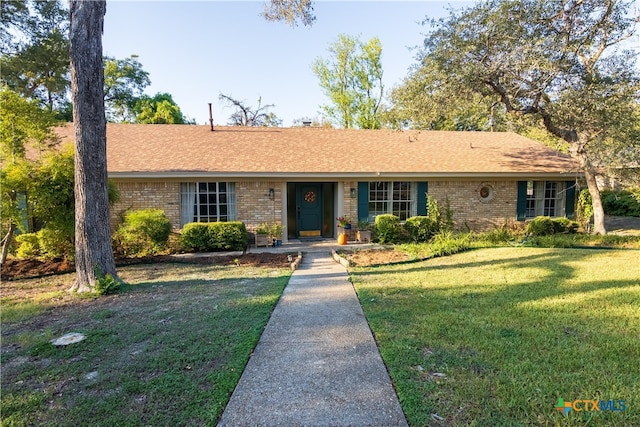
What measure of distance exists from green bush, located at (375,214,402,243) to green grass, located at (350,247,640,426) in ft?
12.7

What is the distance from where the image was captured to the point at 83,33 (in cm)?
567

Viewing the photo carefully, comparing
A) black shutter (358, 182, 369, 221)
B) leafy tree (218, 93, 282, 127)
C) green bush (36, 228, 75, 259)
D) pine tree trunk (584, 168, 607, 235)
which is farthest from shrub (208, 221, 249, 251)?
leafy tree (218, 93, 282, 127)

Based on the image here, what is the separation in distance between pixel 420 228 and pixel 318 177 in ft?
12.5

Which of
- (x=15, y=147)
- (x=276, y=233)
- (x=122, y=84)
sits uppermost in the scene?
(x=122, y=84)

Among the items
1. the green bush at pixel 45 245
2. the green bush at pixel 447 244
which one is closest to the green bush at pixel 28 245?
the green bush at pixel 45 245

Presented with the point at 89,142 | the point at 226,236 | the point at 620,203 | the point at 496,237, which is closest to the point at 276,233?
the point at 226,236

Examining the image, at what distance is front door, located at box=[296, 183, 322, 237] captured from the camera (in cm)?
1251

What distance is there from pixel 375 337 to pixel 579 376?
74.8 inches

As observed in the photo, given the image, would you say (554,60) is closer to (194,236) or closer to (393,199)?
(393,199)

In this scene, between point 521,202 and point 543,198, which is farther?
point 543,198

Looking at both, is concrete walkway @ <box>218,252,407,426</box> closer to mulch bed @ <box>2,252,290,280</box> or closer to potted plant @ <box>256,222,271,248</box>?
mulch bed @ <box>2,252,290,280</box>

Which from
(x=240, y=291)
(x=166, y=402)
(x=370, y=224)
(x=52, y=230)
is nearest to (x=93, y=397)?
(x=166, y=402)

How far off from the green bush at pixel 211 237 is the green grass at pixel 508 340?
4.40 meters

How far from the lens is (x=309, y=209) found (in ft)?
41.4
